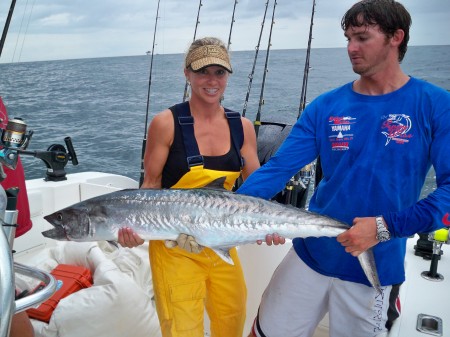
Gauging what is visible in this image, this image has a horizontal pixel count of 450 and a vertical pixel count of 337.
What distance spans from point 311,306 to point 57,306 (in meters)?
1.66

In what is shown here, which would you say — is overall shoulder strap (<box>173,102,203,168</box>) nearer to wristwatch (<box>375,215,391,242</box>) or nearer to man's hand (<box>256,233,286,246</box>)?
man's hand (<box>256,233,286,246</box>)

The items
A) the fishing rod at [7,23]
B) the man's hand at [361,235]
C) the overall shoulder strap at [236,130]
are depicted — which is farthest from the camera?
the fishing rod at [7,23]

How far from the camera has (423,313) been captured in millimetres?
2289

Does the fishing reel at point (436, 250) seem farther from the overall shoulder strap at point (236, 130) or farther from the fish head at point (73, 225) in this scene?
the fish head at point (73, 225)

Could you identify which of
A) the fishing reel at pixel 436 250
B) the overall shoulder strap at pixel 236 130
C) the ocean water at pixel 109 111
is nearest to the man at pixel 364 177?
the overall shoulder strap at pixel 236 130

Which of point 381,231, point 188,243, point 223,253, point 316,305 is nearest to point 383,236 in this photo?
point 381,231

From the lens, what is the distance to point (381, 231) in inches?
71.1

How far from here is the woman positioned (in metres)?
2.27

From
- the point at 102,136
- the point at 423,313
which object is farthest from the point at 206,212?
the point at 102,136

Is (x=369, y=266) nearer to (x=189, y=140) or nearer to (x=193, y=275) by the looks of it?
(x=193, y=275)

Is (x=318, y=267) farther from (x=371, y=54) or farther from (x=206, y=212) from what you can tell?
(x=371, y=54)

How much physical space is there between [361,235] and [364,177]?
0.29 metres

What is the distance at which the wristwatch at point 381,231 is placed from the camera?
1801 millimetres

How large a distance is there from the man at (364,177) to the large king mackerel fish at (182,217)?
0.15 metres
